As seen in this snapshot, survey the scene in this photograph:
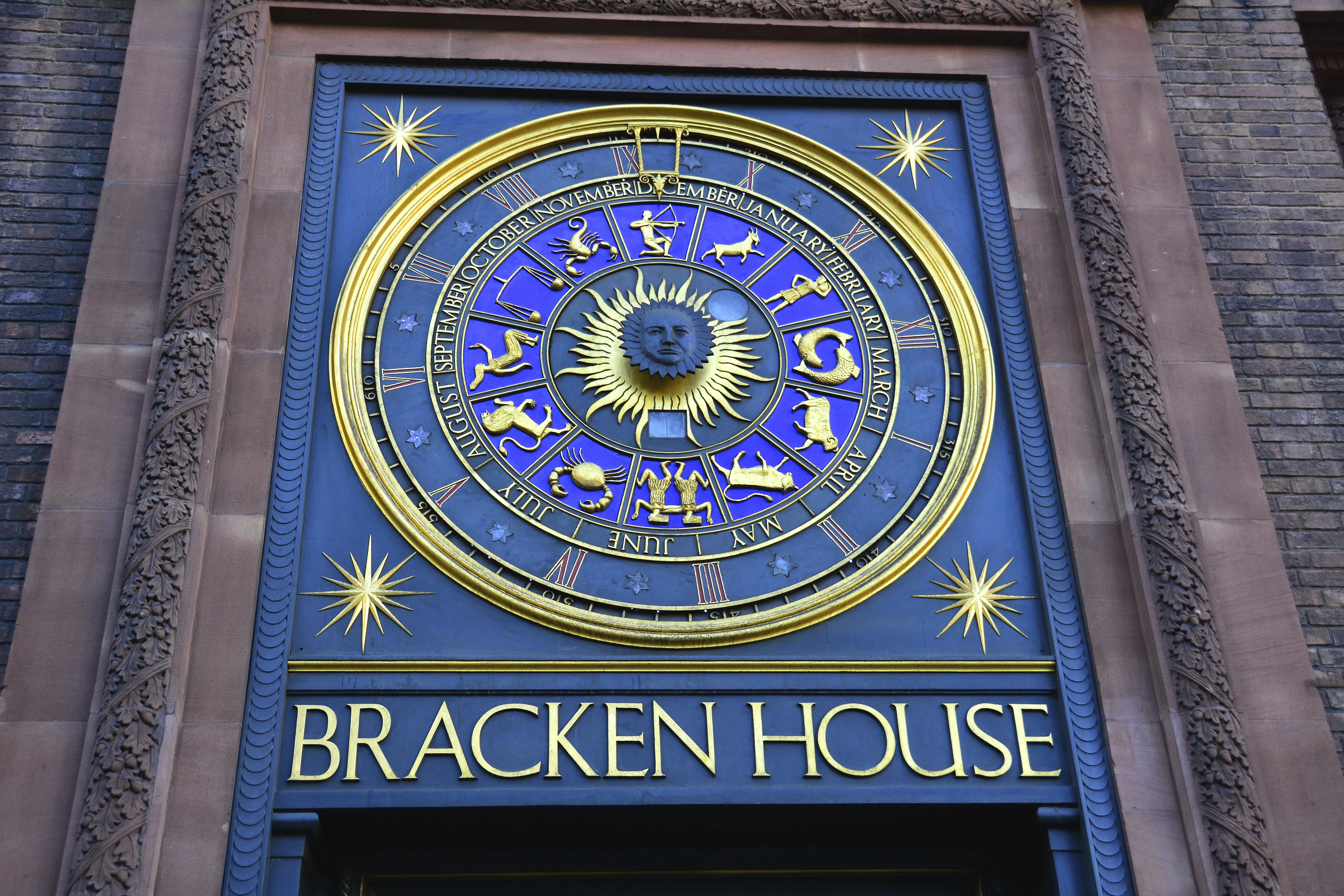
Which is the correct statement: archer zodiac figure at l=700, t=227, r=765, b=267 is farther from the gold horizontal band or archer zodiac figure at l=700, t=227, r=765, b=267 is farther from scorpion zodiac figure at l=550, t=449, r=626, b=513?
the gold horizontal band

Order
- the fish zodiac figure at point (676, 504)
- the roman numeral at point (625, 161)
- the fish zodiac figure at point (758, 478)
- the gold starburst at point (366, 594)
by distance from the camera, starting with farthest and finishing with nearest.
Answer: the roman numeral at point (625, 161)
the fish zodiac figure at point (758, 478)
the fish zodiac figure at point (676, 504)
the gold starburst at point (366, 594)

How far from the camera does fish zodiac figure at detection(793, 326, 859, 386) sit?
9.30 meters

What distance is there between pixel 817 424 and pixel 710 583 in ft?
4.26

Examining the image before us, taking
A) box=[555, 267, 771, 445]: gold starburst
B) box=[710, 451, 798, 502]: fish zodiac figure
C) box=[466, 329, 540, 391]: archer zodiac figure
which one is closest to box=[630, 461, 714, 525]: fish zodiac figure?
box=[710, 451, 798, 502]: fish zodiac figure

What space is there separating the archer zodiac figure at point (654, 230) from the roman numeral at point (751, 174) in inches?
20.9

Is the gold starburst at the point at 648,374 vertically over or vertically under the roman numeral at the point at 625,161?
under

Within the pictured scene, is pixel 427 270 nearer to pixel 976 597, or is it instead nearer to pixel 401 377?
pixel 401 377

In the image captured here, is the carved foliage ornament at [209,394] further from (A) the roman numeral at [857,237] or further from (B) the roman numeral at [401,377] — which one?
(A) the roman numeral at [857,237]

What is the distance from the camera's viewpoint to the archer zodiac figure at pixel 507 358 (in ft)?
30.0

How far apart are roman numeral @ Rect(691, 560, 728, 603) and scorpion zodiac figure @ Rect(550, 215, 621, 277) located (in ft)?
7.12

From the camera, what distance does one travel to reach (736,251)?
9734mm

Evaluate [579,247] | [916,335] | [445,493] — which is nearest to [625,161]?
[579,247]

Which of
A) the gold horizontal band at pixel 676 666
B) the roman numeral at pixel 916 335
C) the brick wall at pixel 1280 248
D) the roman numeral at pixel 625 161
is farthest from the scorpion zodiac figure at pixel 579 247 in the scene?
the brick wall at pixel 1280 248

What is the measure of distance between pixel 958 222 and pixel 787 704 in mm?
3609
